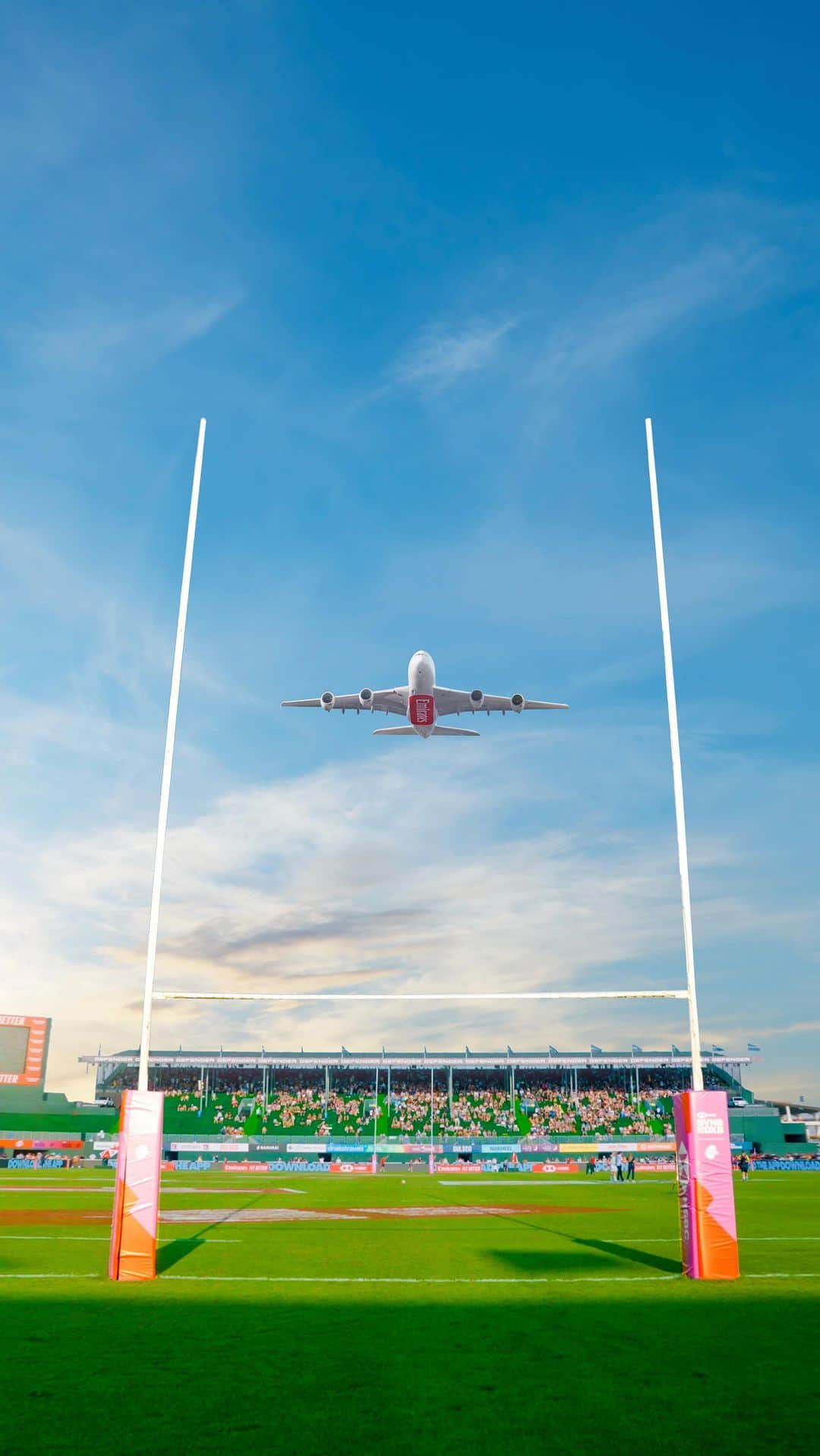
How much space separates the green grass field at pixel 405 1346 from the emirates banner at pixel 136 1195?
419 mm

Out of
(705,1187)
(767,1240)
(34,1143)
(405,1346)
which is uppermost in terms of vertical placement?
(705,1187)

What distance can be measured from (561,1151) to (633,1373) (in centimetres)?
5389

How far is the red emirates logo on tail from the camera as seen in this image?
3278cm

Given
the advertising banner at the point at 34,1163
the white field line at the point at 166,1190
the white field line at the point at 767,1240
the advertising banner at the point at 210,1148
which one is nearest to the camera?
the white field line at the point at 767,1240

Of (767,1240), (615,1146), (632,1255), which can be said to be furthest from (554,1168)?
(632,1255)

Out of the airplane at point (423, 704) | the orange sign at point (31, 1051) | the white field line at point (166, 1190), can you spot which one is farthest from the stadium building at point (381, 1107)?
the airplane at point (423, 704)

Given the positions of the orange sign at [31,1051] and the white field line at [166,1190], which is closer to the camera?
the white field line at [166,1190]

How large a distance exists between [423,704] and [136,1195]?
852 inches

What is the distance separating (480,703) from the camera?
112ft

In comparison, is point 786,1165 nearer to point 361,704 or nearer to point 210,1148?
point 210,1148

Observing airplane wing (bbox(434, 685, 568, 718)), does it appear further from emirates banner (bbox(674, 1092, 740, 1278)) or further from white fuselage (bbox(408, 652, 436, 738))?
emirates banner (bbox(674, 1092, 740, 1278))

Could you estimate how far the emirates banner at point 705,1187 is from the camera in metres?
12.9

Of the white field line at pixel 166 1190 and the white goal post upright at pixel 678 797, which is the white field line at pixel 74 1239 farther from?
the white field line at pixel 166 1190

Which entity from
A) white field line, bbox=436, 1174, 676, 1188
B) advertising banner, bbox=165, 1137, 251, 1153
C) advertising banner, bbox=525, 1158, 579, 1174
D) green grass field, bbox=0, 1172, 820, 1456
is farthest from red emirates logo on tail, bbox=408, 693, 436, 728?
advertising banner, bbox=165, 1137, 251, 1153
